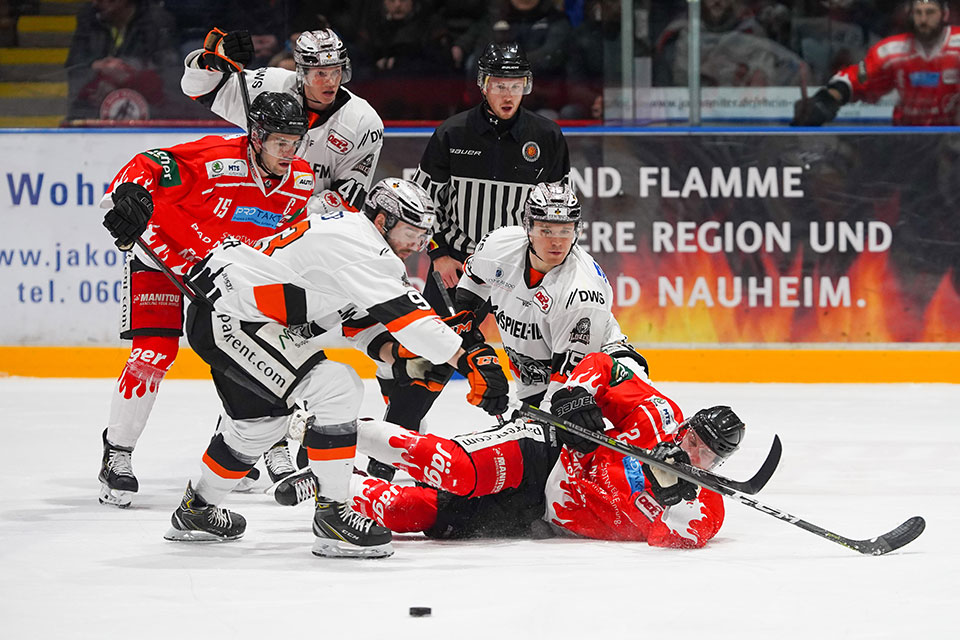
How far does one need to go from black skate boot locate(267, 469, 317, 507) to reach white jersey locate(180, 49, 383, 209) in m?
1.39

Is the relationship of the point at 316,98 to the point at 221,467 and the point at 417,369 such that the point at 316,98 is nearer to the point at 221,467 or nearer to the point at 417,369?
the point at 417,369

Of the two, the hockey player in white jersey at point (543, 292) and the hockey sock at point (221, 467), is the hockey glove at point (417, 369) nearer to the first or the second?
the hockey sock at point (221, 467)

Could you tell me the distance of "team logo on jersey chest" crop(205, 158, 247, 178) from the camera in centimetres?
427

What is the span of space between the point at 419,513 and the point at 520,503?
27cm

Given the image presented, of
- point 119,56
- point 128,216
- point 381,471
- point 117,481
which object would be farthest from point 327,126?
point 119,56

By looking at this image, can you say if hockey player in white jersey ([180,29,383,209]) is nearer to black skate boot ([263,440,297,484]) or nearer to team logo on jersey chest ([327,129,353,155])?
team logo on jersey chest ([327,129,353,155])

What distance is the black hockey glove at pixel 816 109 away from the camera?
6.70 m

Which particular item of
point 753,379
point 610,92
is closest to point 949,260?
point 753,379

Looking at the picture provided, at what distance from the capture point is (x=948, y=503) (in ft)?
13.7

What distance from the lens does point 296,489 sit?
376cm

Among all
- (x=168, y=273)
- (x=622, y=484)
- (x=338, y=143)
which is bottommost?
(x=622, y=484)

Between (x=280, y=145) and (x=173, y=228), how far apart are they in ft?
1.61

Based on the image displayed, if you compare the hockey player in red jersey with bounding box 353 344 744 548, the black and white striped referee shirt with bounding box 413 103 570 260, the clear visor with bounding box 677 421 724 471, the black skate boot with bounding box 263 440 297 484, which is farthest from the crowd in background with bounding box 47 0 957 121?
the clear visor with bounding box 677 421 724 471

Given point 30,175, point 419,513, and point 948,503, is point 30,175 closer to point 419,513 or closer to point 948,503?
point 419,513
